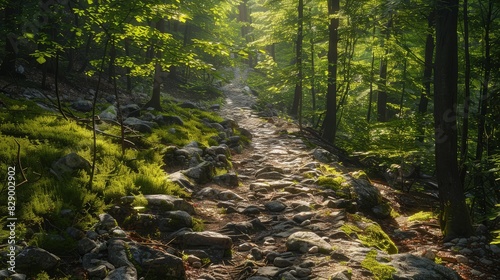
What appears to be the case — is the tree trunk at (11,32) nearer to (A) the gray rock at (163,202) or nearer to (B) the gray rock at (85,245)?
(A) the gray rock at (163,202)

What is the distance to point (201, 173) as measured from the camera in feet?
26.1

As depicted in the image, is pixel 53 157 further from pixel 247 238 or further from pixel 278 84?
pixel 278 84

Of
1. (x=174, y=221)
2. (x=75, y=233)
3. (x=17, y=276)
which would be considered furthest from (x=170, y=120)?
(x=17, y=276)

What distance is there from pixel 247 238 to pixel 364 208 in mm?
3122

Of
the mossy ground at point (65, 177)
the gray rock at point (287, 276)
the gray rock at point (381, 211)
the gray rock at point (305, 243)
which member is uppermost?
the mossy ground at point (65, 177)

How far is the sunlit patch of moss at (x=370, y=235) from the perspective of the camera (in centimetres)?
532

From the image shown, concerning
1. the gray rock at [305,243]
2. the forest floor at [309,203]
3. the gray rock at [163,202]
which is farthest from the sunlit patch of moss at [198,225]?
the gray rock at [305,243]

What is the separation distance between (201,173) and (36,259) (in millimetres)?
4564

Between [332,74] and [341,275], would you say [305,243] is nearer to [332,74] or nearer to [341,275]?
[341,275]

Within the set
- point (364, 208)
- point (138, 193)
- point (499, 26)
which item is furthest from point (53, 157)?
point (499, 26)

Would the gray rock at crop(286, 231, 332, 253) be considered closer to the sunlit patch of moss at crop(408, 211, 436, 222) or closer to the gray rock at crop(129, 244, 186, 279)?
the gray rock at crop(129, 244, 186, 279)

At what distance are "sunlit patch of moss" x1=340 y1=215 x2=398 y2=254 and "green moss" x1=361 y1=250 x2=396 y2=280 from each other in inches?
27.0

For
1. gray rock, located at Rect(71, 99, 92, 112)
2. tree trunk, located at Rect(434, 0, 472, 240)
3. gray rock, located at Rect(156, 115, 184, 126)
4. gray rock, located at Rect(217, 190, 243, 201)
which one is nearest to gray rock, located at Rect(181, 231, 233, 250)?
gray rock, located at Rect(217, 190, 243, 201)

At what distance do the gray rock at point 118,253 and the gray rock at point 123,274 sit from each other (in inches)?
5.7
